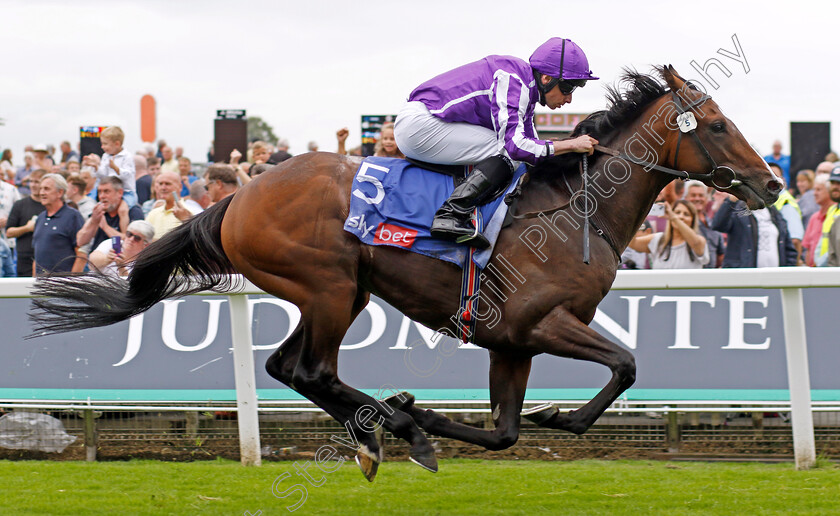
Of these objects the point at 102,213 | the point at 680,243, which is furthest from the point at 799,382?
the point at 102,213

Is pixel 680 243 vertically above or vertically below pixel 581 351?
above

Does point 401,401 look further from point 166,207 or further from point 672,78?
point 166,207

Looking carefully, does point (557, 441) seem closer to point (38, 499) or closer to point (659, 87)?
point (659, 87)

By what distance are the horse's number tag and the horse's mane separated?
0.62 ft

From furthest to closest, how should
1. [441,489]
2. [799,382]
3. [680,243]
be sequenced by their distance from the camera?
[680,243]
[799,382]
[441,489]

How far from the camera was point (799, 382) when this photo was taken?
5.28 metres

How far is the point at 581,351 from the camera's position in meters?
3.99

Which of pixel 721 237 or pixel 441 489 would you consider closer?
pixel 441 489

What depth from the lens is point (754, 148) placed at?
14.0ft

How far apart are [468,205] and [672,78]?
1104mm

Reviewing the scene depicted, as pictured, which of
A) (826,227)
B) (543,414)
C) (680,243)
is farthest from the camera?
(826,227)

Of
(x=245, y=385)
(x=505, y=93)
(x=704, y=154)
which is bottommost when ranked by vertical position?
(x=245, y=385)

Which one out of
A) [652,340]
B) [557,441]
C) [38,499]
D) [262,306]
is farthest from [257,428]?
[652,340]

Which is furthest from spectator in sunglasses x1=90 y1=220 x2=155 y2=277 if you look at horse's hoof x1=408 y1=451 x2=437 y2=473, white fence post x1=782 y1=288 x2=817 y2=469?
white fence post x1=782 y1=288 x2=817 y2=469
